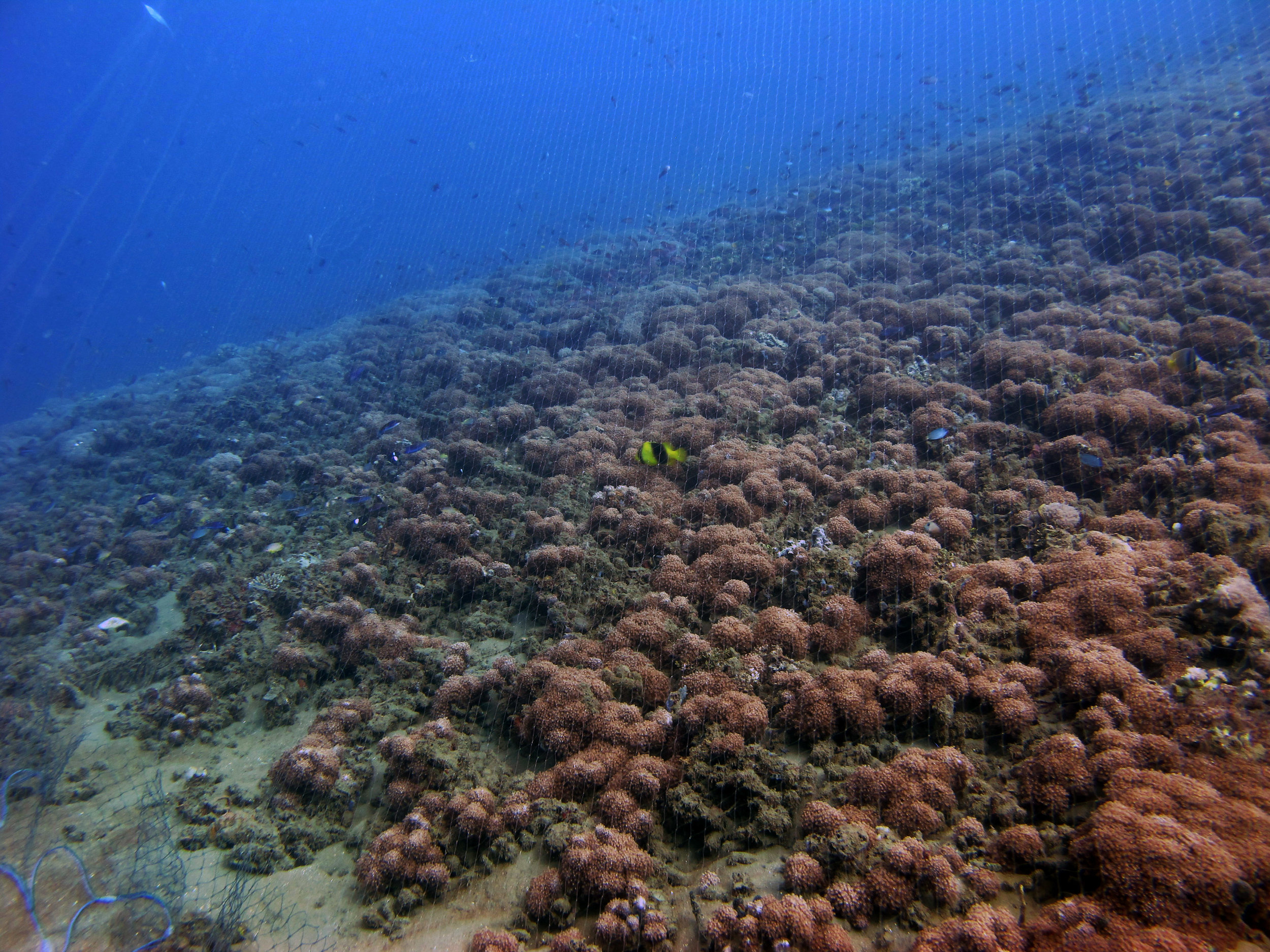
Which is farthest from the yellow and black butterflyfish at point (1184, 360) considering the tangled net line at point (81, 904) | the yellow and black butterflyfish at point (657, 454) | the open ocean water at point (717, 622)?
the tangled net line at point (81, 904)

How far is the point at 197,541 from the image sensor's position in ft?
30.5

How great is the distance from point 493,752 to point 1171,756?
14.6ft

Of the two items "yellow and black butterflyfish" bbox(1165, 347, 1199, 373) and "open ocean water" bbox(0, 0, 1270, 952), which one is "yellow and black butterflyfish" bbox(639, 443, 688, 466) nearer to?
"open ocean water" bbox(0, 0, 1270, 952)

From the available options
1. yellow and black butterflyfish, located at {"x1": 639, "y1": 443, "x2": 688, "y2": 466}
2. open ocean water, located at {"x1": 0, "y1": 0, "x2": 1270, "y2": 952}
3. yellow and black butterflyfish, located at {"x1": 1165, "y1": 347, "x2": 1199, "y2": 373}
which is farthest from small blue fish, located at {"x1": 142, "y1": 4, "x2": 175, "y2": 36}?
yellow and black butterflyfish, located at {"x1": 1165, "y1": 347, "x2": 1199, "y2": 373}

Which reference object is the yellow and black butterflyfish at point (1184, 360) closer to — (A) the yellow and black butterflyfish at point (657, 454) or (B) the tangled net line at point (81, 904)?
(A) the yellow and black butterflyfish at point (657, 454)

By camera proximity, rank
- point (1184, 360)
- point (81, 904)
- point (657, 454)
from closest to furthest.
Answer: point (81, 904) → point (657, 454) → point (1184, 360)

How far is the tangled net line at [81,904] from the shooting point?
3400mm

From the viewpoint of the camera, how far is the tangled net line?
3.40 m

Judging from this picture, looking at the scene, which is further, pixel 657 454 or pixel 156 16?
pixel 156 16

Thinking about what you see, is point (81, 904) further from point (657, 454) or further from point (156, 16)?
point (156, 16)

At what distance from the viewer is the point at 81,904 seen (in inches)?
144

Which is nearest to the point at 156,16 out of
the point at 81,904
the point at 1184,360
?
the point at 81,904

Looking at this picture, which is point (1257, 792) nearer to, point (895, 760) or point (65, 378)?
point (895, 760)

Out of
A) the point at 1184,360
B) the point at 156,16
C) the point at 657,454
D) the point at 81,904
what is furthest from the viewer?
the point at 156,16
